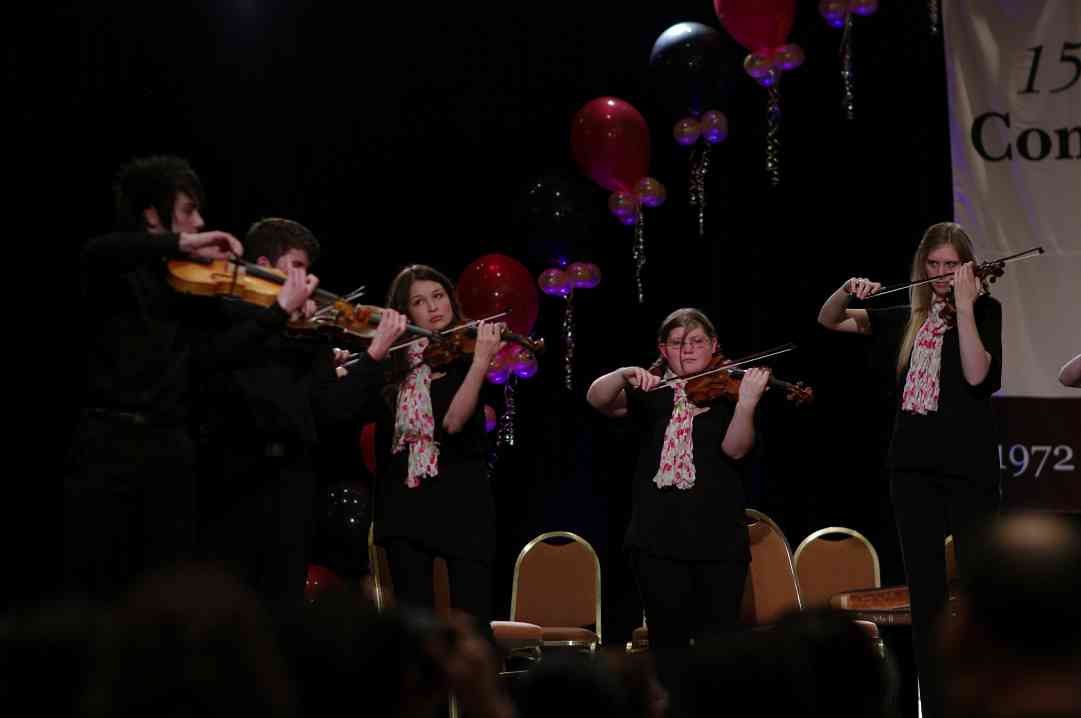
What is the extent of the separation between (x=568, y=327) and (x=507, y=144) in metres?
1.26

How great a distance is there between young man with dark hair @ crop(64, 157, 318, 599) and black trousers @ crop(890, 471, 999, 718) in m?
2.18

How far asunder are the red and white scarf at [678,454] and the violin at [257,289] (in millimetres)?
1004

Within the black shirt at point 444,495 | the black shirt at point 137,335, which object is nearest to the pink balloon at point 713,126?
the black shirt at point 444,495

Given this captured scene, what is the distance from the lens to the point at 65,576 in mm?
2895

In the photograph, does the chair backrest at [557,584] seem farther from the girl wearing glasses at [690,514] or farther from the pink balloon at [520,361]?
the girl wearing glasses at [690,514]

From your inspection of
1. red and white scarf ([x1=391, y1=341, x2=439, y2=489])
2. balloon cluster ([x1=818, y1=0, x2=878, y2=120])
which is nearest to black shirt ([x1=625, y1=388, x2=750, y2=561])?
red and white scarf ([x1=391, y1=341, x2=439, y2=489])

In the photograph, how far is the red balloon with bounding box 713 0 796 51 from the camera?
4863mm

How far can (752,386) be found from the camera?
14.0ft

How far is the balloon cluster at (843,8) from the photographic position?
4926 mm

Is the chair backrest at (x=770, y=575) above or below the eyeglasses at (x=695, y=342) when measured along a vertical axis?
below

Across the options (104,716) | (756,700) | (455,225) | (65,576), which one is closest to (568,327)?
(455,225)

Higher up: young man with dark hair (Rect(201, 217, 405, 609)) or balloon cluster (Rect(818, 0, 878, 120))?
balloon cluster (Rect(818, 0, 878, 120))

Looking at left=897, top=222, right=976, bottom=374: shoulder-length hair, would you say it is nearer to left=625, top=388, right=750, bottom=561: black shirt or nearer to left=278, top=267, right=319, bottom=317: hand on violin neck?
left=625, top=388, right=750, bottom=561: black shirt

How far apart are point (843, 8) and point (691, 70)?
0.65 meters
